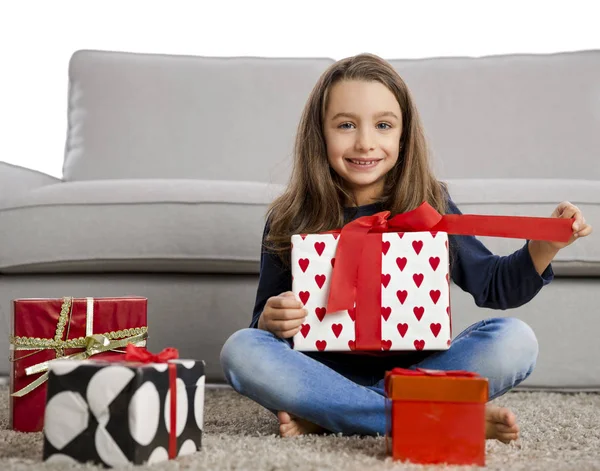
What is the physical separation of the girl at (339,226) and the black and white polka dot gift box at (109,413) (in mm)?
246

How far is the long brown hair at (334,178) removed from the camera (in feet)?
4.48

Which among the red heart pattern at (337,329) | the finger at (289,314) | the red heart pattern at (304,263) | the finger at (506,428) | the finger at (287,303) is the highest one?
the red heart pattern at (304,263)

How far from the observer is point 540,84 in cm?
223

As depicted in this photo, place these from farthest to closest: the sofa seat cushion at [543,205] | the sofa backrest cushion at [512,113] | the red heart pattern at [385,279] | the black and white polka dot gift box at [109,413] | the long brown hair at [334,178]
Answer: the sofa backrest cushion at [512,113] < the sofa seat cushion at [543,205] < the long brown hair at [334,178] < the red heart pattern at [385,279] < the black and white polka dot gift box at [109,413]

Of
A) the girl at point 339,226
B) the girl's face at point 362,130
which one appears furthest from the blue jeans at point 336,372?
the girl's face at point 362,130

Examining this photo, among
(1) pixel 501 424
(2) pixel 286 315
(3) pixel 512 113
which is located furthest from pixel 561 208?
(3) pixel 512 113

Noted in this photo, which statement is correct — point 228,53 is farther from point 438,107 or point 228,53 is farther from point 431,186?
point 431,186

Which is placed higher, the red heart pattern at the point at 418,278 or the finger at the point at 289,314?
the red heart pattern at the point at 418,278

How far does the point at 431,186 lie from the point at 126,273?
73cm

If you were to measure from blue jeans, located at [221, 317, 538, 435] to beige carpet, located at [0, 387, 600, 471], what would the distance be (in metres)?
0.04

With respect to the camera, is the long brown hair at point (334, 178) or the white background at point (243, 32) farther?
the white background at point (243, 32)

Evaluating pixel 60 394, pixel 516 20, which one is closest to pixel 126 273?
pixel 60 394

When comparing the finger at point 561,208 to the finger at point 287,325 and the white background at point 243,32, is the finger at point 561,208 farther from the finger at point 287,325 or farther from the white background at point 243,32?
the white background at point 243,32

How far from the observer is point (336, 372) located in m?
1.18
